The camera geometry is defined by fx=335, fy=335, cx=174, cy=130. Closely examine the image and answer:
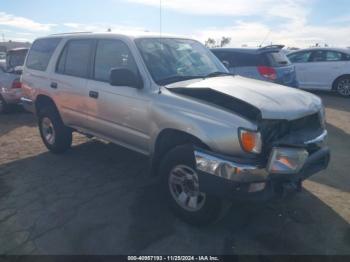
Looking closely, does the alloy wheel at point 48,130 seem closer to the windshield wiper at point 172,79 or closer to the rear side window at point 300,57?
the windshield wiper at point 172,79

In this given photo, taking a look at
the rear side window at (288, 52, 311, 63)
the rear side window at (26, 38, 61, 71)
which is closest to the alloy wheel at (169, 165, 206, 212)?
the rear side window at (26, 38, 61, 71)

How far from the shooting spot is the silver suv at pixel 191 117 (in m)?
3.04

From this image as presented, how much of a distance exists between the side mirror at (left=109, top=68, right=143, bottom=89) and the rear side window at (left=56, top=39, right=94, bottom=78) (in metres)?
1.14

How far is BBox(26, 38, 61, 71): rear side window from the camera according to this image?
5570mm

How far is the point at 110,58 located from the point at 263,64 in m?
4.25

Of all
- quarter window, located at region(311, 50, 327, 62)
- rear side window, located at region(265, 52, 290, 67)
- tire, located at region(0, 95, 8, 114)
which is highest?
rear side window, located at region(265, 52, 290, 67)

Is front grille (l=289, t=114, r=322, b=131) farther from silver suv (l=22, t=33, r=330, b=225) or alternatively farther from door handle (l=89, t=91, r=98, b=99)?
door handle (l=89, t=91, r=98, b=99)

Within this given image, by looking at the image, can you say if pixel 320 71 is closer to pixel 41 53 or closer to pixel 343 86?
pixel 343 86

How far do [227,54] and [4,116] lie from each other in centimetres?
615

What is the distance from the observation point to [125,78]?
3.79m

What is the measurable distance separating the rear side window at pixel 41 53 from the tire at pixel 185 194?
3170mm

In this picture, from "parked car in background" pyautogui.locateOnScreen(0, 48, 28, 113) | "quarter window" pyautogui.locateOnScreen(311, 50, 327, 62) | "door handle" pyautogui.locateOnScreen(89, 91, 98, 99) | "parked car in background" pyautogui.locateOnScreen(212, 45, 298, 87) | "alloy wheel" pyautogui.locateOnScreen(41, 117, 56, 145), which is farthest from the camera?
"quarter window" pyautogui.locateOnScreen(311, 50, 327, 62)

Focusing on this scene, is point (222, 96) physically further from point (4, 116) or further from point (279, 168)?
point (4, 116)

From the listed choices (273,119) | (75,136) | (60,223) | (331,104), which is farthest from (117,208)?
(331,104)
